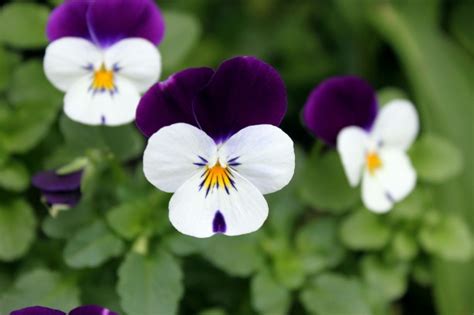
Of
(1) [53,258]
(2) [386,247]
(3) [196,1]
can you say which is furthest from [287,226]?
(3) [196,1]

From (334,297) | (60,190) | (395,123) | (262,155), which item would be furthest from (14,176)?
(395,123)

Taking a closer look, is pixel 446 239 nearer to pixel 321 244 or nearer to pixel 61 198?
pixel 321 244

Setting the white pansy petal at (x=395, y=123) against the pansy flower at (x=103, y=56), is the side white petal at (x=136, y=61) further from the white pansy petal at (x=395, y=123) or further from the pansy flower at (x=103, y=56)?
the white pansy petal at (x=395, y=123)

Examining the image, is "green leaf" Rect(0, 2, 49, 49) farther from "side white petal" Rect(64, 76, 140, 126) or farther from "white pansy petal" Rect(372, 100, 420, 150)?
"white pansy petal" Rect(372, 100, 420, 150)

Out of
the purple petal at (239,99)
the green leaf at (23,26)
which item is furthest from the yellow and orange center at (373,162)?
the green leaf at (23,26)

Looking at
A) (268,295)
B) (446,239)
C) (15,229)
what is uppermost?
(446,239)

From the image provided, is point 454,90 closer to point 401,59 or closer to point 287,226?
point 401,59
